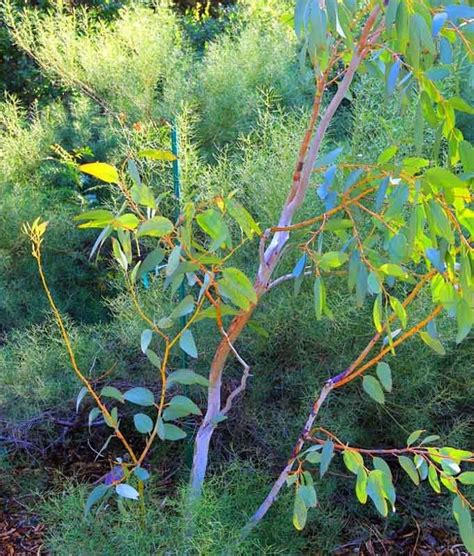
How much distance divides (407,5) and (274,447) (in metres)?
1.50

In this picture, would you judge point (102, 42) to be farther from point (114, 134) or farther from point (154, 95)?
point (114, 134)

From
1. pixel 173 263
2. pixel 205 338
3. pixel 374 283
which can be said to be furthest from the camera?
pixel 205 338

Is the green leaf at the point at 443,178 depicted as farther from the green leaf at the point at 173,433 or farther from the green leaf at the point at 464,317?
the green leaf at the point at 173,433

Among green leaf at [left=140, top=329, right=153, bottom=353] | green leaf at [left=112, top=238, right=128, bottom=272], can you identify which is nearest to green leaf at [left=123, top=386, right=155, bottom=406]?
green leaf at [left=140, top=329, right=153, bottom=353]

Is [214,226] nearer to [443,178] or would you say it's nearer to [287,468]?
[443,178]

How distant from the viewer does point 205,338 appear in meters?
2.44

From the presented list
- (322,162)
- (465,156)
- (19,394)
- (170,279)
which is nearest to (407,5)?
(465,156)

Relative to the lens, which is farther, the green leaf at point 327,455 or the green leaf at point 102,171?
the green leaf at point 327,455

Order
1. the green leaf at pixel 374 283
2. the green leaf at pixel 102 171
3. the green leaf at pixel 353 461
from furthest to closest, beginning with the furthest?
the green leaf at pixel 353 461
the green leaf at pixel 374 283
the green leaf at pixel 102 171

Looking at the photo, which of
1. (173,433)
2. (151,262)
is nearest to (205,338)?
(173,433)

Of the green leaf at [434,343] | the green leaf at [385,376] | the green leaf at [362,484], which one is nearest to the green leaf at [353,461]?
the green leaf at [362,484]

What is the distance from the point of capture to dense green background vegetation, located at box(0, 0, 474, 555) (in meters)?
2.08

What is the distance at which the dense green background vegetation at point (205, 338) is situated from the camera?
2.08 meters

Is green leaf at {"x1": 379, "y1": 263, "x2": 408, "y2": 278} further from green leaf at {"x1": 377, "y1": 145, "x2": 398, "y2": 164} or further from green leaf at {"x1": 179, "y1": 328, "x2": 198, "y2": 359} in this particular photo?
green leaf at {"x1": 179, "y1": 328, "x2": 198, "y2": 359}
